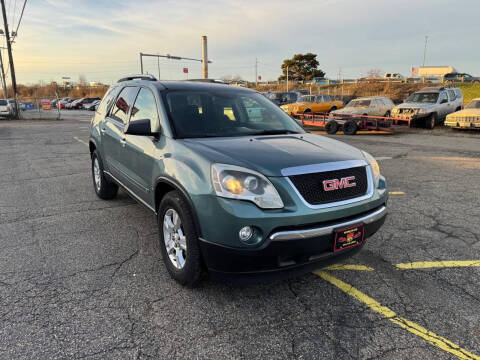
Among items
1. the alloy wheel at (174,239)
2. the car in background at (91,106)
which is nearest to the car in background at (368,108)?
the alloy wheel at (174,239)

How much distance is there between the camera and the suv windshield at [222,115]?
3.37 meters

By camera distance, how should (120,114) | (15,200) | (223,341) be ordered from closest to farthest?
(223,341)
(120,114)
(15,200)

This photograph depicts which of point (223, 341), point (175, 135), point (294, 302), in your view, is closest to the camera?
point (223, 341)

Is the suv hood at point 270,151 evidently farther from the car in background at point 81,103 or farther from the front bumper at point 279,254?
the car in background at point 81,103

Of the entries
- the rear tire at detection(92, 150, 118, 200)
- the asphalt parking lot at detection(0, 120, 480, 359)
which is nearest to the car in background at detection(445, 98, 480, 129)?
the asphalt parking lot at detection(0, 120, 480, 359)

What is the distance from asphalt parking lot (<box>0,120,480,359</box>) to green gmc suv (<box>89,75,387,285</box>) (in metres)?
0.40

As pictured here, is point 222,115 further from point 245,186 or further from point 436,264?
point 436,264

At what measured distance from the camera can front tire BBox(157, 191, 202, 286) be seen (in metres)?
2.67

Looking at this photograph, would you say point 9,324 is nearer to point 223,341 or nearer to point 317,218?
point 223,341

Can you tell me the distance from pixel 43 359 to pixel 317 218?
2027 millimetres

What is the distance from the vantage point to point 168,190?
317 cm

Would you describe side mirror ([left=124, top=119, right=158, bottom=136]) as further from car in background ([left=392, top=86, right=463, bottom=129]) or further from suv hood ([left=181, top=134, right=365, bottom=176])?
car in background ([left=392, top=86, right=463, bottom=129])

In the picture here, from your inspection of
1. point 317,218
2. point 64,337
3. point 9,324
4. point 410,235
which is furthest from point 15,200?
point 410,235

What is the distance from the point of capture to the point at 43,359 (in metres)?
2.19
